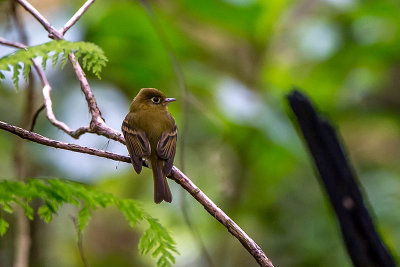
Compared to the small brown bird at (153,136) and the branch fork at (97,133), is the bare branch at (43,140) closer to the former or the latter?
the branch fork at (97,133)

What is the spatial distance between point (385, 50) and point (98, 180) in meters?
2.04

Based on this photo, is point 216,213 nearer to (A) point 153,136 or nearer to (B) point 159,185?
(B) point 159,185

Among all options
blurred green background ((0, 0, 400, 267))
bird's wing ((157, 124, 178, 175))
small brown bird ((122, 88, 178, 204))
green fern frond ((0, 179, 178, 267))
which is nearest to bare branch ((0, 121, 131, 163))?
green fern frond ((0, 179, 178, 267))

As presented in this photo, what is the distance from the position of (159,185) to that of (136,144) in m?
0.18

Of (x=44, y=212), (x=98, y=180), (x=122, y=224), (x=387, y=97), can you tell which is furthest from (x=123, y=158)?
(x=387, y=97)

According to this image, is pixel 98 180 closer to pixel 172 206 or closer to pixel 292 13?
pixel 172 206

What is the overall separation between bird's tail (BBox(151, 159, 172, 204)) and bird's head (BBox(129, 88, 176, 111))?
0.34 m

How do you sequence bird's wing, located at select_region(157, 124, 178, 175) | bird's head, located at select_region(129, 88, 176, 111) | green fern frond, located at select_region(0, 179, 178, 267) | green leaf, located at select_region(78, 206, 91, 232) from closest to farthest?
green fern frond, located at select_region(0, 179, 178, 267) → green leaf, located at select_region(78, 206, 91, 232) → bird's wing, located at select_region(157, 124, 178, 175) → bird's head, located at select_region(129, 88, 176, 111)

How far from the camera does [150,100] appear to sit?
2705 millimetres

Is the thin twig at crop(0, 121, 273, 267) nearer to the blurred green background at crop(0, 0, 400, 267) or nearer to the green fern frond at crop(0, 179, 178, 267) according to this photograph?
the green fern frond at crop(0, 179, 178, 267)

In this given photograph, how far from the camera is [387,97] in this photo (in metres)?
5.28

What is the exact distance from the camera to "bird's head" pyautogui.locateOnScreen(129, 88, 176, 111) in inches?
105

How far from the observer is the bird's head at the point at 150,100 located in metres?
2.67

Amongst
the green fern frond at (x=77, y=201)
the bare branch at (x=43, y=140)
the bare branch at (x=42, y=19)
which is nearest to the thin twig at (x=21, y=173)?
the bare branch at (x=42, y=19)
